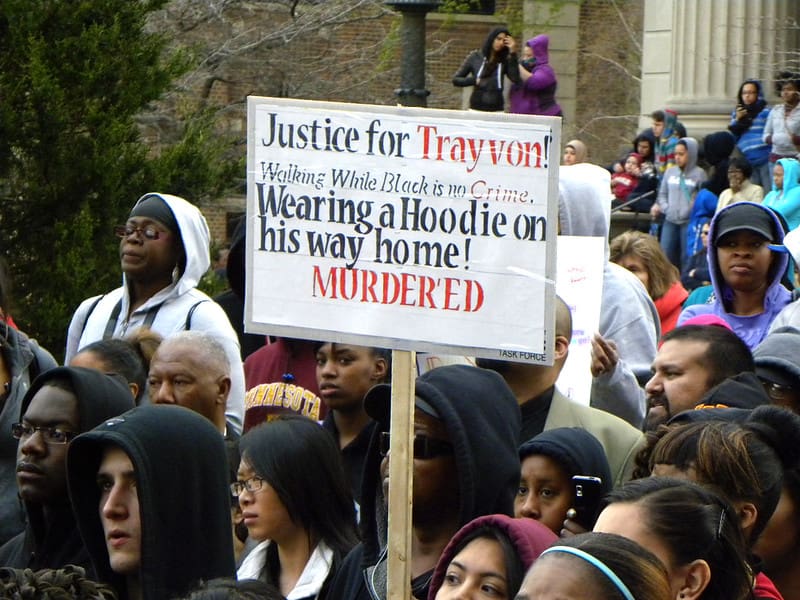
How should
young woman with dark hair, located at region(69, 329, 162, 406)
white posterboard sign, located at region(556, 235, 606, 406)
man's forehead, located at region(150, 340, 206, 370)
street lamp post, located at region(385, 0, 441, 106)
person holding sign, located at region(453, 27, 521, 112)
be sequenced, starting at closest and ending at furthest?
man's forehead, located at region(150, 340, 206, 370), young woman with dark hair, located at region(69, 329, 162, 406), white posterboard sign, located at region(556, 235, 606, 406), street lamp post, located at region(385, 0, 441, 106), person holding sign, located at region(453, 27, 521, 112)

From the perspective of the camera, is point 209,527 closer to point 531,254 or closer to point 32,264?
point 531,254

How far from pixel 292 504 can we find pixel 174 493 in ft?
2.15

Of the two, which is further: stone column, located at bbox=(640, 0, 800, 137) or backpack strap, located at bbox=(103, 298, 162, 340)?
stone column, located at bbox=(640, 0, 800, 137)

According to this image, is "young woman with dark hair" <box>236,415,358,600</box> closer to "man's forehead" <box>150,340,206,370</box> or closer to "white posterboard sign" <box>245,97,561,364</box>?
"white posterboard sign" <box>245,97,561,364</box>

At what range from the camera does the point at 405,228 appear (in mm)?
4523

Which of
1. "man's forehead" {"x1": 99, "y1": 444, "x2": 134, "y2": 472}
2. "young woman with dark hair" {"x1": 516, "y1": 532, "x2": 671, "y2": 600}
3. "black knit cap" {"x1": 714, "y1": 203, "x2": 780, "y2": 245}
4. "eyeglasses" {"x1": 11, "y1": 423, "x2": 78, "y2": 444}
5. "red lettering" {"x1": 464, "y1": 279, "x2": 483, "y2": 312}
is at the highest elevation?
"black knit cap" {"x1": 714, "y1": 203, "x2": 780, "y2": 245}

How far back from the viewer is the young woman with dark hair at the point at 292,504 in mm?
5098

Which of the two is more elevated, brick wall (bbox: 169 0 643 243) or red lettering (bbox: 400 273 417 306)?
brick wall (bbox: 169 0 643 243)

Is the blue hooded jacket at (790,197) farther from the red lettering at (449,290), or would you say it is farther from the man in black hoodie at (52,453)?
the red lettering at (449,290)

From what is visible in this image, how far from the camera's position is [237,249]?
786cm

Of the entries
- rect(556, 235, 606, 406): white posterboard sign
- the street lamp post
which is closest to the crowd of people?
rect(556, 235, 606, 406): white posterboard sign

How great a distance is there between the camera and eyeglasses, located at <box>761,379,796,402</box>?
18.6ft

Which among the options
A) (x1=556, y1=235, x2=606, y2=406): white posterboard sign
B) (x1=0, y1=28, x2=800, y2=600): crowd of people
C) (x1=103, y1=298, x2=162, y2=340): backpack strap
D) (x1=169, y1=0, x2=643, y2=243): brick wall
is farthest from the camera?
(x1=169, y1=0, x2=643, y2=243): brick wall

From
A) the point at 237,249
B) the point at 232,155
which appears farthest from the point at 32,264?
the point at 232,155
